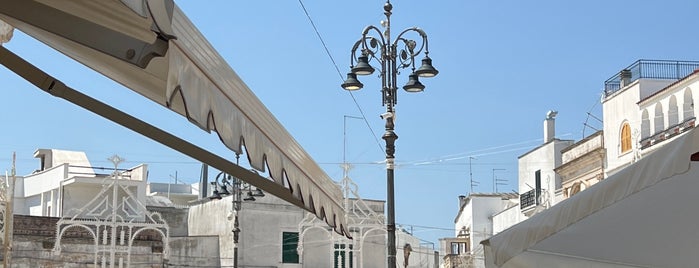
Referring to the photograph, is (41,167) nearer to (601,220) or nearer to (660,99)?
(660,99)

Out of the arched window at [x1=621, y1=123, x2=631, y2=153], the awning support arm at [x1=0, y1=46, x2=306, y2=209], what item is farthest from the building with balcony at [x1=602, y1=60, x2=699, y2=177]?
the awning support arm at [x1=0, y1=46, x2=306, y2=209]

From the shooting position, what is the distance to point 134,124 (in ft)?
13.0

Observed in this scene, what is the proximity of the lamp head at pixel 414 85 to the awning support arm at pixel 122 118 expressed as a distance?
945 cm

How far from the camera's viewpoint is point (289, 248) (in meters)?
41.0

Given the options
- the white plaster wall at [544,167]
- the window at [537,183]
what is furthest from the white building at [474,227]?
the window at [537,183]

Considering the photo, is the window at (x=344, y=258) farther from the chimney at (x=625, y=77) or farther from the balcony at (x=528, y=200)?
the chimney at (x=625, y=77)

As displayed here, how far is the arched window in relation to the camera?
32.5 meters

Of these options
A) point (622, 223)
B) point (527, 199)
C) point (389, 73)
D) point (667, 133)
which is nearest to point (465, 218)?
point (527, 199)

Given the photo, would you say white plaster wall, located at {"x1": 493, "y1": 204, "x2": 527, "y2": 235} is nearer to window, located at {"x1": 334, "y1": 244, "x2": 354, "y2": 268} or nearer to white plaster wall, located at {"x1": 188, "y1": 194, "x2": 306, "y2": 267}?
white plaster wall, located at {"x1": 188, "y1": 194, "x2": 306, "y2": 267}

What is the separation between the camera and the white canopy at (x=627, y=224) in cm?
424

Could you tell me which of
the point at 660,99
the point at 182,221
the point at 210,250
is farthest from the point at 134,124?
the point at 182,221

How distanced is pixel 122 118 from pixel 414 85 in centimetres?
1056

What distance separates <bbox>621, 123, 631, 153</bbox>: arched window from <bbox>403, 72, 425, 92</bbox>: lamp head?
19672 millimetres

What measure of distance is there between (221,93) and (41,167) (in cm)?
5203
